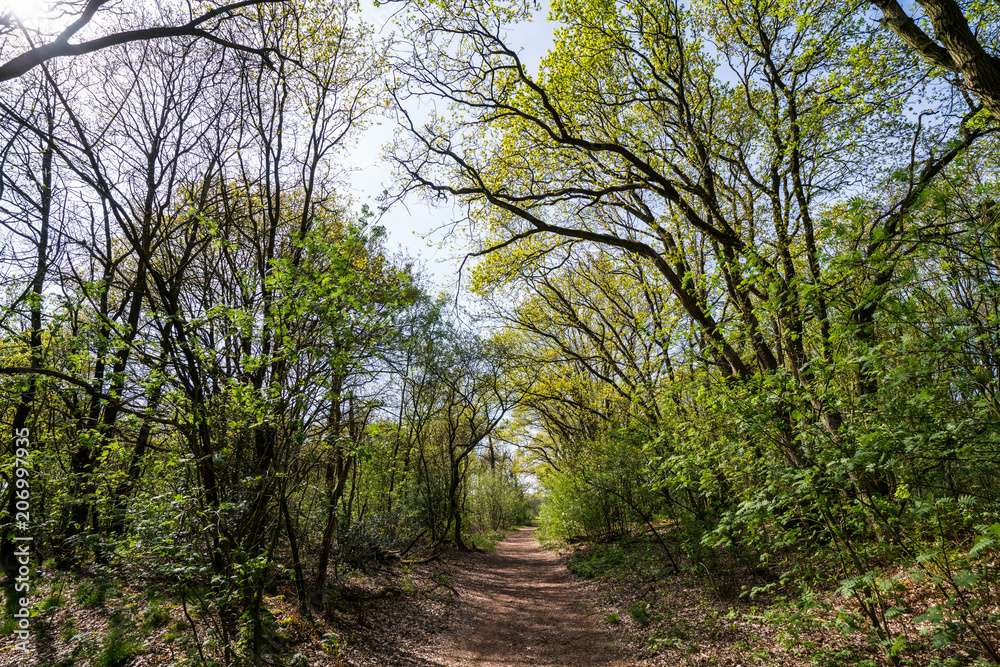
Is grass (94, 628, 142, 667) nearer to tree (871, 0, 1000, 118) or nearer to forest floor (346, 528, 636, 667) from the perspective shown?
forest floor (346, 528, 636, 667)

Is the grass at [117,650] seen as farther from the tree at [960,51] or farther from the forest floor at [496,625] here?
the tree at [960,51]

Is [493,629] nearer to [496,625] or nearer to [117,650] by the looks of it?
[496,625]

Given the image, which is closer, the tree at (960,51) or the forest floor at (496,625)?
the tree at (960,51)

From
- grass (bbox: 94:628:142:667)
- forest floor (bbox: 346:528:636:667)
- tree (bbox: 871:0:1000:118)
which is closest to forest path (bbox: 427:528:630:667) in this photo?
forest floor (bbox: 346:528:636:667)

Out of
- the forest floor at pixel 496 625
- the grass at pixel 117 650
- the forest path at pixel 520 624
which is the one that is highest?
the grass at pixel 117 650

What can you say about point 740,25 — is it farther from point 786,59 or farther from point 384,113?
point 384,113

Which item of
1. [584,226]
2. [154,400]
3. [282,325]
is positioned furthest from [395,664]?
[584,226]

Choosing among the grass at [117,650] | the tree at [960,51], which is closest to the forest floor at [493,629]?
the grass at [117,650]

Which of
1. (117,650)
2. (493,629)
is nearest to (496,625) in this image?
(493,629)

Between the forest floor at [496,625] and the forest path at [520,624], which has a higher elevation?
the forest floor at [496,625]

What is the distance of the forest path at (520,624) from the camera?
238 inches

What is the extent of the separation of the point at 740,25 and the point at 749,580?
926 centimetres

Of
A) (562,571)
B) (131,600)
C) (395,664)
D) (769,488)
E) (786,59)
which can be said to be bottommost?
(562,571)

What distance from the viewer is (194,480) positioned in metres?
4.23
